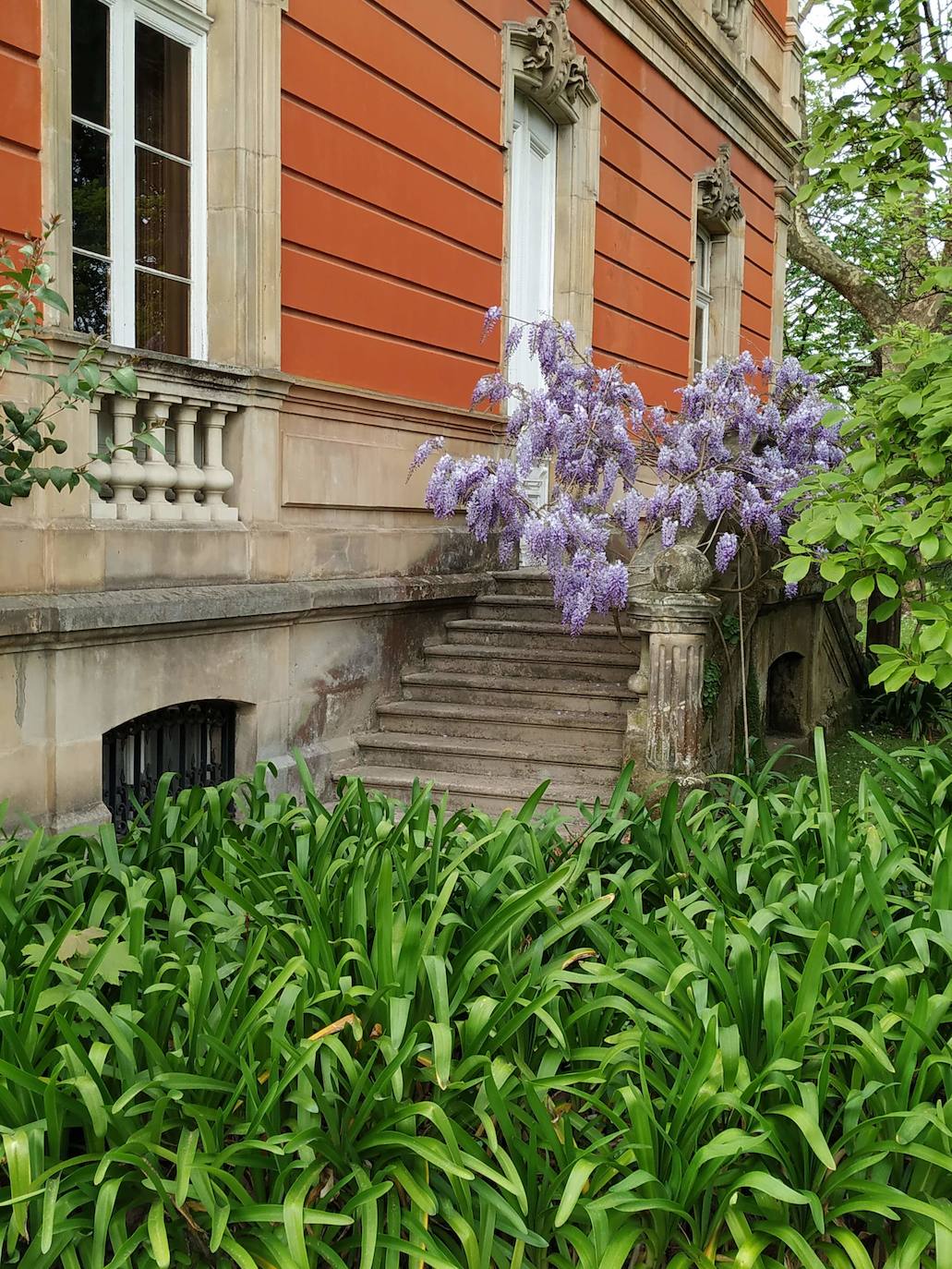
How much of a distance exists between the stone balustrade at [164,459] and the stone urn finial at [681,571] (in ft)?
7.39

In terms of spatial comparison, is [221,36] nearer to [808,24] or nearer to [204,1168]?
[204,1168]

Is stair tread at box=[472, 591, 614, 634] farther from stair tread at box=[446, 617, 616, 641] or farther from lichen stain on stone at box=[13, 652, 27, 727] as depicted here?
lichen stain on stone at box=[13, 652, 27, 727]

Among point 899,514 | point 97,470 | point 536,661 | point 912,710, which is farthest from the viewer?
point 912,710

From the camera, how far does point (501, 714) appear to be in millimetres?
7473

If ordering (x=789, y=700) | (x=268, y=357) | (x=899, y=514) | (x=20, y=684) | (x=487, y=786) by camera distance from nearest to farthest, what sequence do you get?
(x=899, y=514) < (x=20, y=684) < (x=268, y=357) < (x=487, y=786) < (x=789, y=700)

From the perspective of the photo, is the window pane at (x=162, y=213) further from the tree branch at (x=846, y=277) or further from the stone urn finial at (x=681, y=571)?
the tree branch at (x=846, y=277)

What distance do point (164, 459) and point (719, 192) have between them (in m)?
9.68

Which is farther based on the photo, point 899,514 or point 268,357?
point 268,357

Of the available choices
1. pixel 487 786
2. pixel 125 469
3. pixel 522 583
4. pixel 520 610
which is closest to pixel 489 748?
pixel 487 786

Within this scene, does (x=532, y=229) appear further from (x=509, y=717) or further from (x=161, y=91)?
(x=509, y=717)

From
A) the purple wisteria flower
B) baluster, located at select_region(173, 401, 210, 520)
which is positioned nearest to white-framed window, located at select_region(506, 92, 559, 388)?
the purple wisteria flower

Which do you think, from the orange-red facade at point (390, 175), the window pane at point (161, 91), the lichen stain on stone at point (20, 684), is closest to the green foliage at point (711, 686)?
the orange-red facade at point (390, 175)

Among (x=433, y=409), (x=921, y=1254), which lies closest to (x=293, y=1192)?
(x=921, y=1254)

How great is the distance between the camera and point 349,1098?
8.84ft
